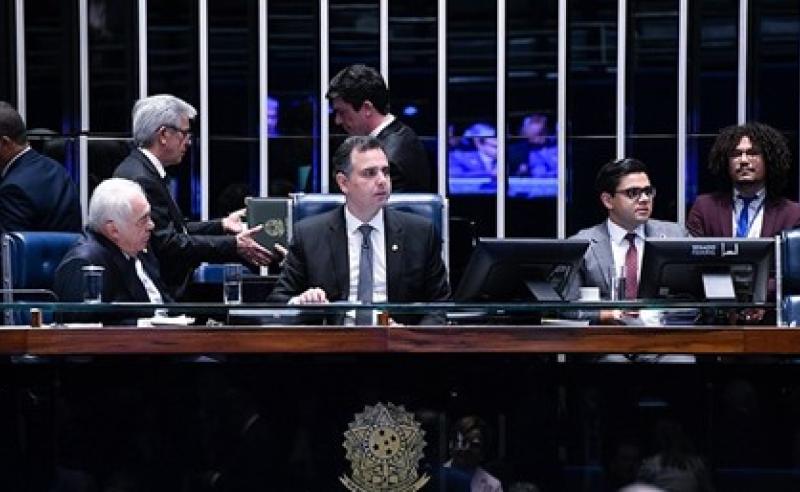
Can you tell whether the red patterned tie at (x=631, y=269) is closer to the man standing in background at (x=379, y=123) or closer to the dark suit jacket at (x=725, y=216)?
the dark suit jacket at (x=725, y=216)

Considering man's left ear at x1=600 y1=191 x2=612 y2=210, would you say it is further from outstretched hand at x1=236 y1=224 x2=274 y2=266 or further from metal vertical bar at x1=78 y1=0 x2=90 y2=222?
metal vertical bar at x1=78 y1=0 x2=90 y2=222

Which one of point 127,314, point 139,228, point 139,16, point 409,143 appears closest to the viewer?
point 127,314

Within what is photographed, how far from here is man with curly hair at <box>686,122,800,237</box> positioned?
22.8ft

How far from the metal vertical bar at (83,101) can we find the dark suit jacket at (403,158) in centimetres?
Result: 263

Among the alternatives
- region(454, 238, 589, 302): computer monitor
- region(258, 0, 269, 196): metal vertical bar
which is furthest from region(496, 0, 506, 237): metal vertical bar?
region(454, 238, 589, 302): computer monitor

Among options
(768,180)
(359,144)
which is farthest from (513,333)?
(768,180)

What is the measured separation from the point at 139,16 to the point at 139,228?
3.58 meters

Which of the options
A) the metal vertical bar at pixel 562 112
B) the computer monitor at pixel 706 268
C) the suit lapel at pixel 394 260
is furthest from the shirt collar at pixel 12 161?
the metal vertical bar at pixel 562 112

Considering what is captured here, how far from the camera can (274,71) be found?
29.9 ft

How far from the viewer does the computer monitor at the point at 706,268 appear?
507cm

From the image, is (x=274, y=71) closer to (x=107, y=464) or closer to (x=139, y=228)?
(x=139, y=228)

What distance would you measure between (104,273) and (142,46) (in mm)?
3946

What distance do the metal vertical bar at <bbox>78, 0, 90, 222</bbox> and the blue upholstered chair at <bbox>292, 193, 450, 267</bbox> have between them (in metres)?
2.92

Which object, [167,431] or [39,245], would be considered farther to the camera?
[39,245]
